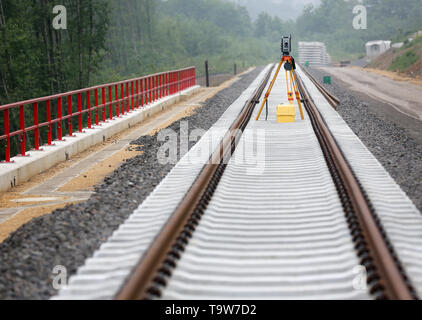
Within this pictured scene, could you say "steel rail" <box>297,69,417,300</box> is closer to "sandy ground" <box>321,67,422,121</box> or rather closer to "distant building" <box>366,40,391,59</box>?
"sandy ground" <box>321,67,422,121</box>

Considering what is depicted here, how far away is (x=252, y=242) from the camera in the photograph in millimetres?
6094

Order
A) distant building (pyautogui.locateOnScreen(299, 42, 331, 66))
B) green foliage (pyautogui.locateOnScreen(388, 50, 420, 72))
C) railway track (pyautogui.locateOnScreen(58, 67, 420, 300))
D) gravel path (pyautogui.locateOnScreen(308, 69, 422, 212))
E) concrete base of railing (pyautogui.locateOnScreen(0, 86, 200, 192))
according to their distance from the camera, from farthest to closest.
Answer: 1. distant building (pyautogui.locateOnScreen(299, 42, 331, 66))
2. green foliage (pyautogui.locateOnScreen(388, 50, 420, 72))
3. concrete base of railing (pyautogui.locateOnScreen(0, 86, 200, 192))
4. gravel path (pyautogui.locateOnScreen(308, 69, 422, 212))
5. railway track (pyautogui.locateOnScreen(58, 67, 420, 300))

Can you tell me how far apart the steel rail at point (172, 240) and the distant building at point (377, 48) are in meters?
80.4

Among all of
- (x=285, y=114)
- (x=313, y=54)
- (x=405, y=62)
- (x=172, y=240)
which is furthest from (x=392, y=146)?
(x=313, y=54)

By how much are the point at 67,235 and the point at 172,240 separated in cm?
145

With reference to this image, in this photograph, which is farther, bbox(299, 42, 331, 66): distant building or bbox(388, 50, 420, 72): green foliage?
bbox(299, 42, 331, 66): distant building

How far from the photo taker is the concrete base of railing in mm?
10109

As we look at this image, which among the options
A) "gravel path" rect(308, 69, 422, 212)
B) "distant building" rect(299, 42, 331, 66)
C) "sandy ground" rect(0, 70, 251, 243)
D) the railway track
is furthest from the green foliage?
the railway track

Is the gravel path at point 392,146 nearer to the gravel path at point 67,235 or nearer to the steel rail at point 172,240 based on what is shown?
the steel rail at point 172,240

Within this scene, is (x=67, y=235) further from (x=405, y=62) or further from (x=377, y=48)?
(x=377, y=48)

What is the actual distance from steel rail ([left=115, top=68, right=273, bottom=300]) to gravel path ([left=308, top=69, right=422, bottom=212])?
9.00 feet

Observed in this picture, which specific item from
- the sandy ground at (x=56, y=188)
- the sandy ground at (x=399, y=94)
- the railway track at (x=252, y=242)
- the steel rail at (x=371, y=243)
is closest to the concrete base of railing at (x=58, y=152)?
the sandy ground at (x=56, y=188)

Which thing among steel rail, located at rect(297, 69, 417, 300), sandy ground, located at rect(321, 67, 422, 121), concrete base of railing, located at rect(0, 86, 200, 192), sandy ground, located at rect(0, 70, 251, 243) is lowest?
sandy ground, located at rect(321, 67, 422, 121)
